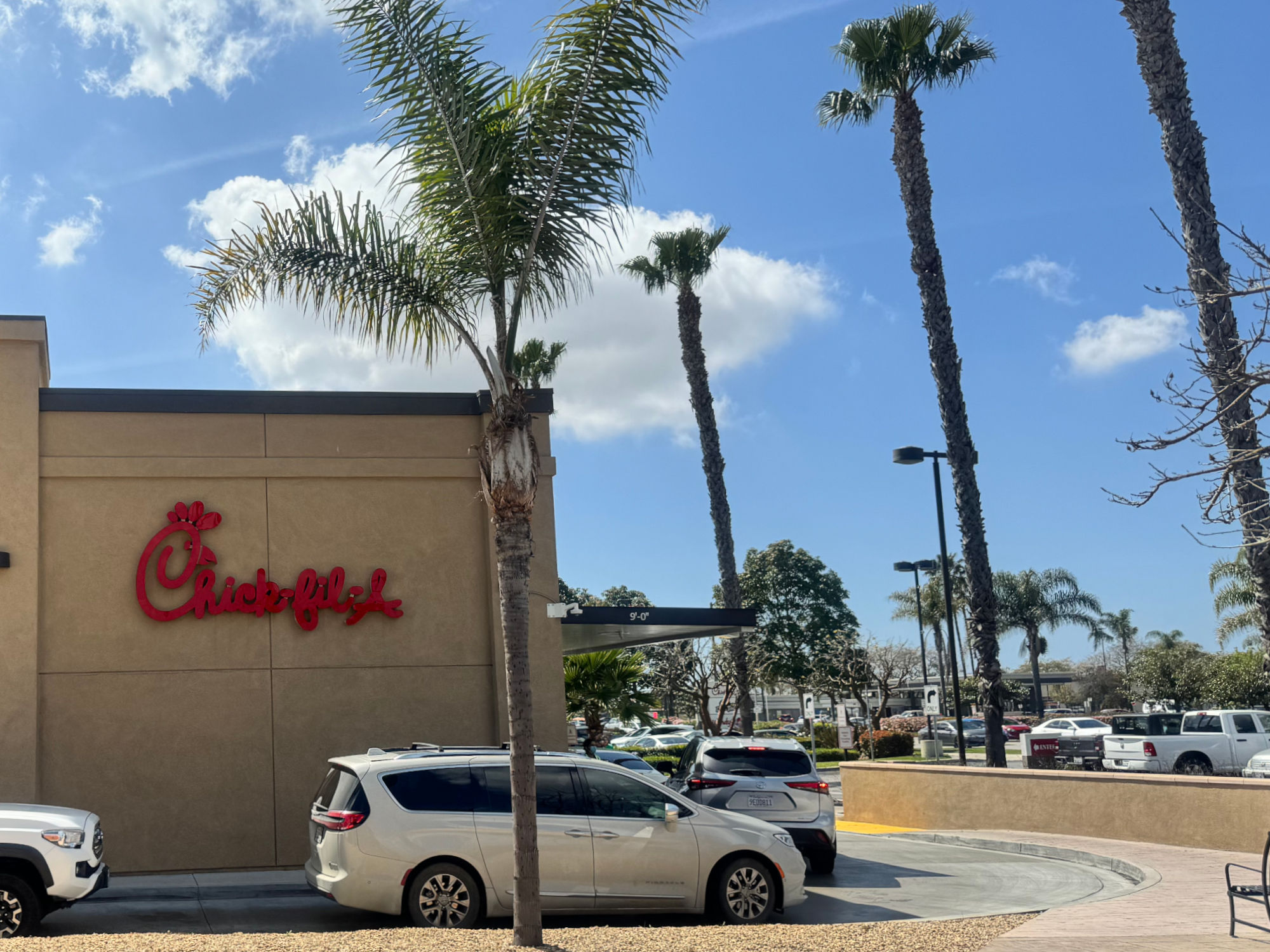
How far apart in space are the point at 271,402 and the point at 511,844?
7267mm

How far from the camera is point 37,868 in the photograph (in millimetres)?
9883

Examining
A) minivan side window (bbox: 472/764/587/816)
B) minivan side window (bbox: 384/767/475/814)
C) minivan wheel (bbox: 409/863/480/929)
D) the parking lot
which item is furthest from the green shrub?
minivan wheel (bbox: 409/863/480/929)

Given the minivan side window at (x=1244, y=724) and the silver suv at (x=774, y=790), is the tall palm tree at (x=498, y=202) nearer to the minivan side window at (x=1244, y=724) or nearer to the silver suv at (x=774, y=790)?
the silver suv at (x=774, y=790)

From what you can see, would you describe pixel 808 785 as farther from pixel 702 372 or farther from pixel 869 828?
pixel 702 372

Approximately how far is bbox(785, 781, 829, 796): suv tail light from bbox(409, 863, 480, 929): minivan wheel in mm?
5083

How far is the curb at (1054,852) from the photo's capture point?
1334 cm

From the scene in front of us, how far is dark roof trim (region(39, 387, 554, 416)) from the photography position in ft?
48.4

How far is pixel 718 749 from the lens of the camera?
48.8 ft

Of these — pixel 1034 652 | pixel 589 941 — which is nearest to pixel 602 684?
pixel 589 941

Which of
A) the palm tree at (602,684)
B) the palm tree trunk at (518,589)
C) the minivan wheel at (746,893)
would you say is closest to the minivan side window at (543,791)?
the minivan wheel at (746,893)

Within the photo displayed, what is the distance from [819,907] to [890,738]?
105ft

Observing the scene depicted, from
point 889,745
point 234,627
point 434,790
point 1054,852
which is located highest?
point 234,627

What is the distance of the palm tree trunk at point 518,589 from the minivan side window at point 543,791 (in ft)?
6.87

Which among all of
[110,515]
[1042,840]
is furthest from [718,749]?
[110,515]
